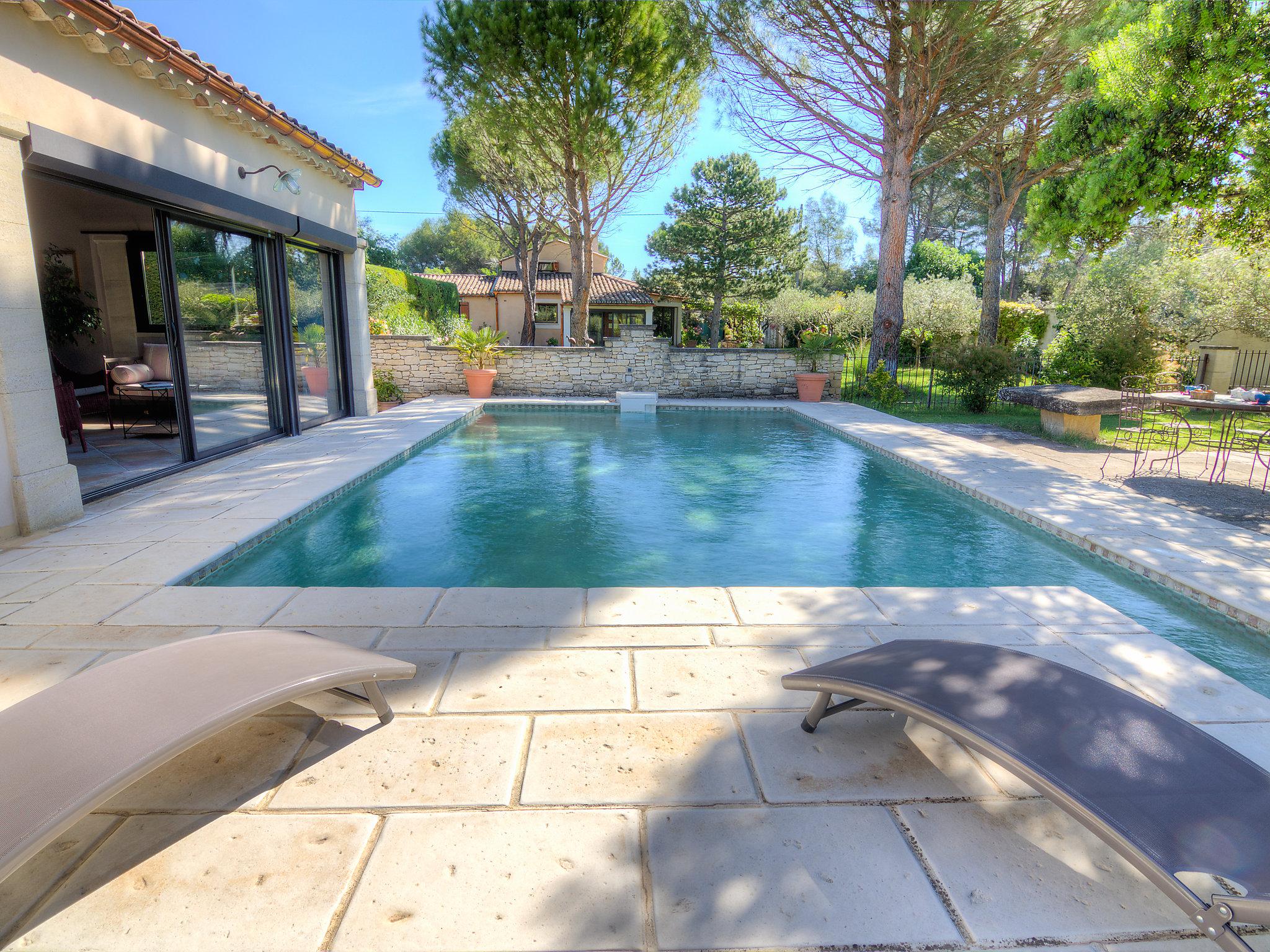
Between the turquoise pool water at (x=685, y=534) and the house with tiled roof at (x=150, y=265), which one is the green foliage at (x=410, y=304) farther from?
the turquoise pool water at (x=685, y=534)

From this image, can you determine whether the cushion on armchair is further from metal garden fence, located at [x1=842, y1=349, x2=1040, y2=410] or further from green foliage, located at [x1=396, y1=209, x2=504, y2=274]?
green foliage, located at [x1=396, y1=209, x2=504, y2=274]

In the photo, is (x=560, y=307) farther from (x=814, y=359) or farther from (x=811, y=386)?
(x=811, y=386)

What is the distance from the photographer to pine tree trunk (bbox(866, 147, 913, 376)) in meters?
12.6

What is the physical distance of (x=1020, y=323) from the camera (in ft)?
58.1

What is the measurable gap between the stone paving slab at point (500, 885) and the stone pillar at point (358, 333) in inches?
386

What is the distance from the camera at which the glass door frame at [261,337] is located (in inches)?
251

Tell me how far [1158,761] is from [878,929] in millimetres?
876

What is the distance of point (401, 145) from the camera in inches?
1286

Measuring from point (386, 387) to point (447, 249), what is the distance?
38.3m

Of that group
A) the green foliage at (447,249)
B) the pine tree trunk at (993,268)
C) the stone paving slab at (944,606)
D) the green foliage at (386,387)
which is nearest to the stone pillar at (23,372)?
the stone paving slab at (944,606)

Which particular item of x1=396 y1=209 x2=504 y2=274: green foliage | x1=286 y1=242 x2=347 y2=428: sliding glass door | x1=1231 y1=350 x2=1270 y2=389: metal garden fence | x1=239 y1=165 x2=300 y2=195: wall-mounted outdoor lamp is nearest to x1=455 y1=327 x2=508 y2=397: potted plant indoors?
x1=286 y1=242 x2=347 y2=428: sliding glass door

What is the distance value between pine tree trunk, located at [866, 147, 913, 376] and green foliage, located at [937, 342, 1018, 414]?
133 centimetres

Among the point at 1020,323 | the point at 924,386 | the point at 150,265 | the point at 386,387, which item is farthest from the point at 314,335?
the point at 1020,323

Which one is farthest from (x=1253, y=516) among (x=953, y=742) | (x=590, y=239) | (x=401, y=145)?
(x=401, y=145)
